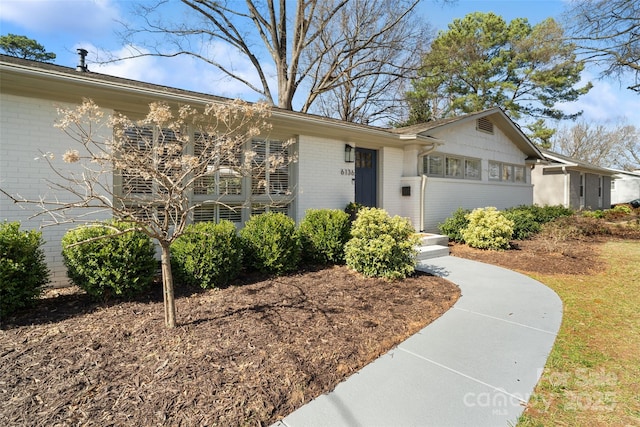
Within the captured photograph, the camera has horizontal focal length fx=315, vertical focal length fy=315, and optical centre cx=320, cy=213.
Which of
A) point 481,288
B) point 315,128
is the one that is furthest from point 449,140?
point 481,288

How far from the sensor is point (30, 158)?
15.1 ft

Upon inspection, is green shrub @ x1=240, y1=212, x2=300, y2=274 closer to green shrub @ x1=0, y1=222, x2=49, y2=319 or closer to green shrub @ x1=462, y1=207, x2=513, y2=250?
green shrub @ x1=0, y1=222, x2=49, y2=319

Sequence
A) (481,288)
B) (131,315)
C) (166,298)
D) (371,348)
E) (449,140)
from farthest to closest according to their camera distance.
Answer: (449,140) → (481,288) → (131,315) → (166,298) → (371,348)

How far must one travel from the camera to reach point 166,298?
342 centimetres

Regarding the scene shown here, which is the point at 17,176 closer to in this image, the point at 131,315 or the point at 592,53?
the point at 131,315

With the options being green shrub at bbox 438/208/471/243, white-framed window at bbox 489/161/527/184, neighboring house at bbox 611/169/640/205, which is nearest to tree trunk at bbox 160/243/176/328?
green shrub at bbox 438/208/471/243

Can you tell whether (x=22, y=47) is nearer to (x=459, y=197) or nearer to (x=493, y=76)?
(x=459, y=197)

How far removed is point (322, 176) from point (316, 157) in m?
0.50

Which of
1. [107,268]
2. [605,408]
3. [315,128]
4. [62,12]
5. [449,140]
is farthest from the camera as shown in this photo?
[449,140]

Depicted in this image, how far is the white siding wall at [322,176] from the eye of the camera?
7625mm

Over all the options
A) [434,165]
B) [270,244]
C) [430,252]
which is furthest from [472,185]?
[270,244]

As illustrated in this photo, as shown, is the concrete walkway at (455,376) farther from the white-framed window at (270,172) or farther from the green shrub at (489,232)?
the white-framed window at (270,172)

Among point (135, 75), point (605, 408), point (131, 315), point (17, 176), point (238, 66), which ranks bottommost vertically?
point (605, 408)

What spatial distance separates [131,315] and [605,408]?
4.65 metres
